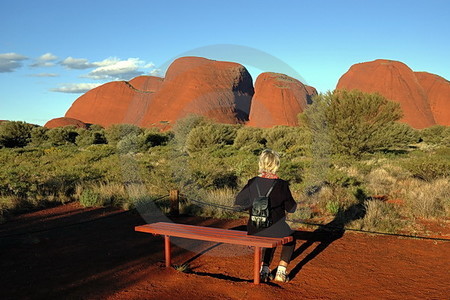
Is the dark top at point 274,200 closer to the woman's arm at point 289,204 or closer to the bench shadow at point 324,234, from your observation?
the woman's arm at point 289,204

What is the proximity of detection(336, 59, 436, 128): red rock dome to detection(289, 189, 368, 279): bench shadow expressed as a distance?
60766mm

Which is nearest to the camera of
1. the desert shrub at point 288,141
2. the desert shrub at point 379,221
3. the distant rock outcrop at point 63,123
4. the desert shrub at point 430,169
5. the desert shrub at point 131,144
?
the desert shrub at point 379,221

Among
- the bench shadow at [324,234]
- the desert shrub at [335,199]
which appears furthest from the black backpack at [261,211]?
the desert shrub at [335,199]

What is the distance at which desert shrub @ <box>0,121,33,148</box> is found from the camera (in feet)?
93.7

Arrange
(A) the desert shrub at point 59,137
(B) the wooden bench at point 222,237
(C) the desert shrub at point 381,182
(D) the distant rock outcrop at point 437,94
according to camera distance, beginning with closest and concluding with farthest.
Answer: (B) the wooden bench at point 222,237, (C) the desert shrub at point 381,182, (A) the desert shrub at point 59,137, (D) the distant rock outcrop at point 437,94

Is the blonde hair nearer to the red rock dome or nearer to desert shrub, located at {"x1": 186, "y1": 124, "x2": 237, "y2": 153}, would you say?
desert shrub, located at {"x1": 186, "y1": 124, "x2": 237, "y2": 153}

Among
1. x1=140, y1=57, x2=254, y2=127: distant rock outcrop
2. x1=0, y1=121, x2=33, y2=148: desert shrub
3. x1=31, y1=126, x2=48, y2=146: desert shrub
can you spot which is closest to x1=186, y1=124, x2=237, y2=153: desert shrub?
x1=0, y1=121, x2=33, y2=148: desert shrub

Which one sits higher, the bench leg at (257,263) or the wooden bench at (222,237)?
the wooden bench at (222,237)

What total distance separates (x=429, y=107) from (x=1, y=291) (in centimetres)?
7370

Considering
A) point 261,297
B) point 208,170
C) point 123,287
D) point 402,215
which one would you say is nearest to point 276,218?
point 261,297

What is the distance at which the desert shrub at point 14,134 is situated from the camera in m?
28.6

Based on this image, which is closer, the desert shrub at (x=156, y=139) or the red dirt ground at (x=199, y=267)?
the red dirt ground at (x=199, y=267)

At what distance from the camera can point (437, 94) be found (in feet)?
218

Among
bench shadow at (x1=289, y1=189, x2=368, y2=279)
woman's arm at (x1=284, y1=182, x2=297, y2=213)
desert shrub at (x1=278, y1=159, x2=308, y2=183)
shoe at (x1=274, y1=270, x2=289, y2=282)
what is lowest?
bench shadow at (x1=289, y1=189, x2=368, y2=279)
